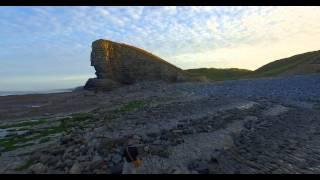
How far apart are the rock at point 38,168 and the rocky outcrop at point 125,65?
6015 centimetres

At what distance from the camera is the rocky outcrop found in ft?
243

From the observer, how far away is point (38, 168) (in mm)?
11812

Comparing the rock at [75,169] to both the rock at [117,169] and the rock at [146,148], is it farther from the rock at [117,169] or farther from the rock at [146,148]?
the rock at [146,148]

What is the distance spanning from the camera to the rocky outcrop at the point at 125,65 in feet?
243

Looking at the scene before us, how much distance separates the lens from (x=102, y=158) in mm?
12383

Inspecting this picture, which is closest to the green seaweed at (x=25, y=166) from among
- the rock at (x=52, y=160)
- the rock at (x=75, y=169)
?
the rock at (x=52, y=160)

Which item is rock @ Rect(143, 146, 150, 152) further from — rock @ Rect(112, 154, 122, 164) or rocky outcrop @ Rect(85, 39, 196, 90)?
rocky outcrop @ Rect(85, 39, 196, 90)

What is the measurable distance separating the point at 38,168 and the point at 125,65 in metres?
65.2

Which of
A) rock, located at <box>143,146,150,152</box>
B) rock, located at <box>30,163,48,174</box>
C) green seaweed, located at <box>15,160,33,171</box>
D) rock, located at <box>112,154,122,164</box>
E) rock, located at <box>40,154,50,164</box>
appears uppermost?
rock, located at <box>143,146,150,152</box>

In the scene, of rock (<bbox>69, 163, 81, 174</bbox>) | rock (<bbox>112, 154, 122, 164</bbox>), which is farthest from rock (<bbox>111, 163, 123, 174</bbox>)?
rock (<bbox>69, 163, 81, 174</bbox>)

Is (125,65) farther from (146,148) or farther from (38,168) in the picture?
(38,168)

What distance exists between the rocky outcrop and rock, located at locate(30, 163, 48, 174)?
6015 centimetres

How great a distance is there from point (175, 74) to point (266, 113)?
5680 cm
